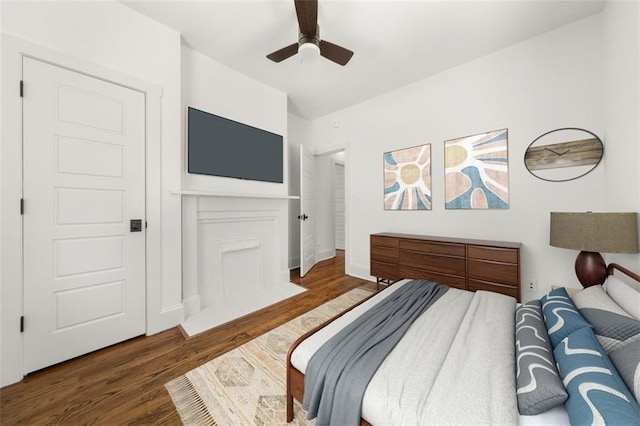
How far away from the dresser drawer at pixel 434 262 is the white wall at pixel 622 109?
3.70 feet

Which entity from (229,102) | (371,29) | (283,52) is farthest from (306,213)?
(371,29)

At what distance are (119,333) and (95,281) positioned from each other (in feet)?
1.63

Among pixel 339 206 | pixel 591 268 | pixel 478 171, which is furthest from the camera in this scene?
pixel 339 206

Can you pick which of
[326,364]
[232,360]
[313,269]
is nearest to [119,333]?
[232,360]

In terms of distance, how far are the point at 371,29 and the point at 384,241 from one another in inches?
91.3

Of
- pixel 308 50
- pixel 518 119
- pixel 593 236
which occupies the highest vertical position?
pixel 308 50

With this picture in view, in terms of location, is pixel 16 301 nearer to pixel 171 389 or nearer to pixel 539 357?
pixel 171 389

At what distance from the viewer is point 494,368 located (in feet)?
3.11

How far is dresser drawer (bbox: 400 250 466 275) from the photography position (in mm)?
2439

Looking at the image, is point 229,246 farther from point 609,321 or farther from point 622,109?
point 622,109

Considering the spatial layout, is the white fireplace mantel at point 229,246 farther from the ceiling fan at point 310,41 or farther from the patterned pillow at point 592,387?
the patterned pillow at point 592,387

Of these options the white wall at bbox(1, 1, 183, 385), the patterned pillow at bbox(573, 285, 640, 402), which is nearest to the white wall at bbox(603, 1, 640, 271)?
the patterned pillow at bbox(573, 285, 640, 402)

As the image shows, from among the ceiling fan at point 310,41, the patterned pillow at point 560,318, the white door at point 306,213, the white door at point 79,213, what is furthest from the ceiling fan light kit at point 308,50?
the patterned pillow at point 560,318

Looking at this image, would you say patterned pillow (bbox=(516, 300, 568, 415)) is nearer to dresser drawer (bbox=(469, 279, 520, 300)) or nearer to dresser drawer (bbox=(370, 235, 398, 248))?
dresser drawer (bbox=(469, 279, 520, 300))
